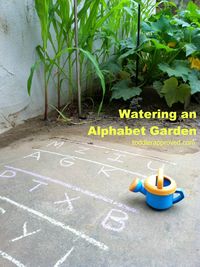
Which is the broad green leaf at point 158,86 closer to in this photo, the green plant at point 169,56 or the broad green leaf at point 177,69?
the green plant at point 169,56

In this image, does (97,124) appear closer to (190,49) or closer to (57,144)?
(57,144)

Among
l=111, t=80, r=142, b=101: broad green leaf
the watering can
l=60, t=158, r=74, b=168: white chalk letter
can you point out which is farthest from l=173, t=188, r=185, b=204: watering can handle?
l=111, t=80, r=142, b=101: broad green leaf

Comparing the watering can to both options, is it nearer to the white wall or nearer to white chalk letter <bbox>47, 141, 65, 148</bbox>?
white chalk letter <bbox>47, 141, 65, 148</bbox>

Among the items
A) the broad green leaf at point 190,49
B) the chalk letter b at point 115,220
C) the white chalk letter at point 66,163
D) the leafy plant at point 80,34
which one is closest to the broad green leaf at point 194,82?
the broad green leaf at point 190,49

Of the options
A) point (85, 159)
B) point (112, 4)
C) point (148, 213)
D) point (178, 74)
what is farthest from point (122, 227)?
point (112, 4)

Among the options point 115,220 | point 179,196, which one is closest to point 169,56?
point 179,196

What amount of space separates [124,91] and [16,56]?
2.38ft

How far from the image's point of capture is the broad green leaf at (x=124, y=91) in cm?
178

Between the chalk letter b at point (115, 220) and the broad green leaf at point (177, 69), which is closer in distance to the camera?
the chalk letter b at point (115, 220)

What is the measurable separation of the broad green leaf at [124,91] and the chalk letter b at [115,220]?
1.04 metres

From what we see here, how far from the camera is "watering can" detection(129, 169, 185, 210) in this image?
2.69 feet

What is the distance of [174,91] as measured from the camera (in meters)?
1.83

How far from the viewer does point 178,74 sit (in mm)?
1710

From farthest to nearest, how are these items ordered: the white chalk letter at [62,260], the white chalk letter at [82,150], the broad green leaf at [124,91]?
the broad green leaf at [124,91]
the white chalk letter at [82,150]
the white chalk letter at [62,260]
